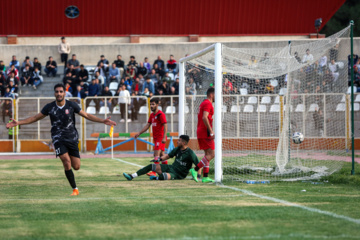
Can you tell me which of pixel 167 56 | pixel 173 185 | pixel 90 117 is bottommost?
pixel 173 185

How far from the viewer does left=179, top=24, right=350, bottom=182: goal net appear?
45.0ft

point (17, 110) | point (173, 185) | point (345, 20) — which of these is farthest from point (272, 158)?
point (345, 20)

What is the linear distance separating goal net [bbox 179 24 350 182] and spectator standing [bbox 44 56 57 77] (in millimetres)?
14898

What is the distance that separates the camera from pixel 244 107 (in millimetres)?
24344

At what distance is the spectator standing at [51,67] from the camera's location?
103 ft

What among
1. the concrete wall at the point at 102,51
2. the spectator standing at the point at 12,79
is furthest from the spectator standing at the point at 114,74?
the spectator standing at the point at 12,79

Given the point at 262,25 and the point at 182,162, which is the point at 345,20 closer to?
the point at 262,25

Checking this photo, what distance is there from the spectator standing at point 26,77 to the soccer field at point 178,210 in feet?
61.7

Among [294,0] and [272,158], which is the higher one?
[294,0]

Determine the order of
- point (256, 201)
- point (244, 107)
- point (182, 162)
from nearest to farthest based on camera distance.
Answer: point (256, 201) < point (182, 162) < point (244, 107)

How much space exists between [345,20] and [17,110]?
112ft

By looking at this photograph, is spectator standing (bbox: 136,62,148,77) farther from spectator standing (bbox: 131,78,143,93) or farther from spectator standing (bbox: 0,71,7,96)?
spectator standing (bbox: 0,71,7,96)

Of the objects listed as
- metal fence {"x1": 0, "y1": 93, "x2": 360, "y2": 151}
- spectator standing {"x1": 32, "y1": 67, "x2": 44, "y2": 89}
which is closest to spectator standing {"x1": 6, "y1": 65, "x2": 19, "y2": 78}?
spectator standing {"x1": 32, "y1": 67, "x2": 44, "y2": 89}

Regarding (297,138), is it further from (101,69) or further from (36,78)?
(36,78)
